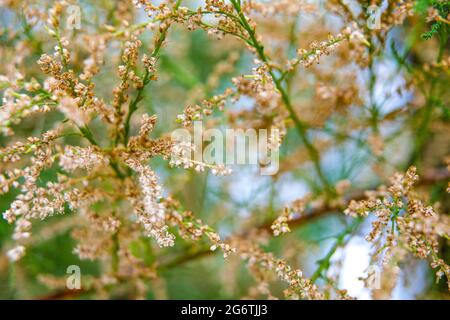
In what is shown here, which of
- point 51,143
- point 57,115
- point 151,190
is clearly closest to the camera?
point 151,190

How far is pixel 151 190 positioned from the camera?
1286 mm

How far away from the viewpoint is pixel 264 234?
221 cm

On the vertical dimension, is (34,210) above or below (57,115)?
below

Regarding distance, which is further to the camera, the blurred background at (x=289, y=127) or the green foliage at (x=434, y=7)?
the blurred background at (x=289, y=127)

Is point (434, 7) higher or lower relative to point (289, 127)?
higher

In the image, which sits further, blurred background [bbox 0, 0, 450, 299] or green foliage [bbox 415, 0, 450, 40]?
blurred background [bbox 0, 0, 450, 299]

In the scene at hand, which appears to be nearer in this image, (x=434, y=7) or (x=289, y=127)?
(x=434, y=7)

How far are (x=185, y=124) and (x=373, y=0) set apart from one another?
0.83 m

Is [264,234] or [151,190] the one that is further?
[264,234]
